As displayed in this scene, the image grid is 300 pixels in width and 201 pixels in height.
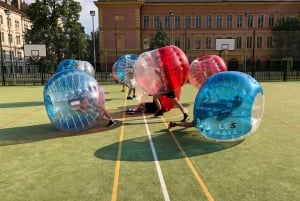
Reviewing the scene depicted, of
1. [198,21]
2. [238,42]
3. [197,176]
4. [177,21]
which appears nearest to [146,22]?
[177,21]

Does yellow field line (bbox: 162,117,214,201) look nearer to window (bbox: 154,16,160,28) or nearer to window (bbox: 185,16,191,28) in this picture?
window (bbox: 154,16,160,28)

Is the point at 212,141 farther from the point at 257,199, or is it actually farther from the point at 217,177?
the point at 257,199

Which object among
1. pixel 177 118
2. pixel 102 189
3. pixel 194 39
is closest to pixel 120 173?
pixel 102 189

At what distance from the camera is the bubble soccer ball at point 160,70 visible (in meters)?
9.70

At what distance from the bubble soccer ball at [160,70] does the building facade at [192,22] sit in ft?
170

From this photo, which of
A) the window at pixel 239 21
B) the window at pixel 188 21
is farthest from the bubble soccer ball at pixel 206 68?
the window at pixel 239 21

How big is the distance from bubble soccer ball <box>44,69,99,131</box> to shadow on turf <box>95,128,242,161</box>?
1.67 m

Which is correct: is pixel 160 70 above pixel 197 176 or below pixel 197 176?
above

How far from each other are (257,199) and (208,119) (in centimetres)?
292

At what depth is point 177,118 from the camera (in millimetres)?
10734

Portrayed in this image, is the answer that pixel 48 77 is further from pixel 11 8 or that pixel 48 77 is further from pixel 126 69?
pixel 11 8

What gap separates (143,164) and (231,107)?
2.59 m

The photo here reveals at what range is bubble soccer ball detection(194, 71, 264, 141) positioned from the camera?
6.98 m

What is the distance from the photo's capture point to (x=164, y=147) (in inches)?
283
